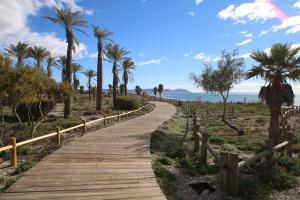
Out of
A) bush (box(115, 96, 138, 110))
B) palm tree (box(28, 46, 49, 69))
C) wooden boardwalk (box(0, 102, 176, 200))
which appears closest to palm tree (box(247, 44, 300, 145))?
wooden boardwalk (box(0, 102, 176, 200))

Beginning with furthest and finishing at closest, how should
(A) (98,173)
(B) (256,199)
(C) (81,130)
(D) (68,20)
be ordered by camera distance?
1. (D) (68,20)
2. (C) (81,130)
3. (A) (98,173)
4. (B) (256,199)

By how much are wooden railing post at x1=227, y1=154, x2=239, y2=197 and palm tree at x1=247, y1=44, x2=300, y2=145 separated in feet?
26.9

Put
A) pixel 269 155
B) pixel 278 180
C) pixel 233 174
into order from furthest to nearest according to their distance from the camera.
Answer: pixel 269 155, pixel 278 180, pixel 233 174

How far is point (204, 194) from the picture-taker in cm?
877

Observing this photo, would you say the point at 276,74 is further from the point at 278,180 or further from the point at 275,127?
the point at 278,180

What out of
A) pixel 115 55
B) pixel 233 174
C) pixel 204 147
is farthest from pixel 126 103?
pixel 233 174

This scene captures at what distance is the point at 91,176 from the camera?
353 inches

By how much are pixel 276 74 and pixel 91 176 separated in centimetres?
1132

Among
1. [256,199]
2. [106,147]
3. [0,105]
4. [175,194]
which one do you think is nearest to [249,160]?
[256,199]

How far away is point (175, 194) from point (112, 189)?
168 cm

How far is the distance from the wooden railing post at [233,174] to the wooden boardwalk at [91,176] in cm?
199

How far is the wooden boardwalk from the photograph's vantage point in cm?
755

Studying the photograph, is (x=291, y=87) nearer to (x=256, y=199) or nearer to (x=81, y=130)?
(x=256, y=199)

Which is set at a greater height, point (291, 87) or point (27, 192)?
point (291, 87)
